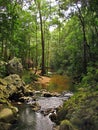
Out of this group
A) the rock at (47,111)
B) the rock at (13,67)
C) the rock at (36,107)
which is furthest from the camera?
the rock at (13,67)

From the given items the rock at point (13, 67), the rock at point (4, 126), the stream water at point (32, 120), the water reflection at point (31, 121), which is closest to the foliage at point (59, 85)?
the rock at point (13, 67)

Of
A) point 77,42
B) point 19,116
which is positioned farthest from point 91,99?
point 77,42

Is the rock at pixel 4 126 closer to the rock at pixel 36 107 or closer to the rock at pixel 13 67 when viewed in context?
the rock at pixel 36 107

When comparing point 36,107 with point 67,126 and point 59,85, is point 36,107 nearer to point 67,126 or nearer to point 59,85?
point 67,126

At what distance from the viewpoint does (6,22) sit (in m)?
15.4

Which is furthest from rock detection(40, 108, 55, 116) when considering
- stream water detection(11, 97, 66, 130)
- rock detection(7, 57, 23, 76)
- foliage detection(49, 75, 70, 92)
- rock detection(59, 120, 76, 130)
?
rock detection(7, 57, 23, 76)

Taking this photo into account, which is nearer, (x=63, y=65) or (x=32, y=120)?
(x=32, y=120)

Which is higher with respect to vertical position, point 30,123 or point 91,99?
point 91,99

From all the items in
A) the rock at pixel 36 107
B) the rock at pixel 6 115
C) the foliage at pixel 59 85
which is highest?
the rock at pixel 6 115

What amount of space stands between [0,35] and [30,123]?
7.11 m

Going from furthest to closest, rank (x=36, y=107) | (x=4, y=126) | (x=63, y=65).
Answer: (x=63, y=65) < (x=36, y=107) < (x=4, y=126)

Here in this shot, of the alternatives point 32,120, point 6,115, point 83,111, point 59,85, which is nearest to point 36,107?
point 32,120

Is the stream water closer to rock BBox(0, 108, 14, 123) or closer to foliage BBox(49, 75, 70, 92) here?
rock BBox(0, 108, 14, 123)

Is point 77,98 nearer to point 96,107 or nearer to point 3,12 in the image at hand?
point 96,107
